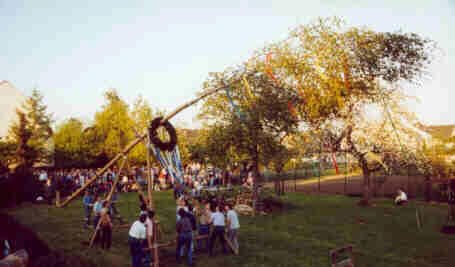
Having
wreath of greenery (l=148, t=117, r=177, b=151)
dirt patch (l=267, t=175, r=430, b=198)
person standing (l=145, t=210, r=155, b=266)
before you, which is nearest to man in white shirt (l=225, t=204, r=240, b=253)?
person standing (l=145, t=210, r=155, b=266)

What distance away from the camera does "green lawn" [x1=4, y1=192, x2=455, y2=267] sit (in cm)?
1359

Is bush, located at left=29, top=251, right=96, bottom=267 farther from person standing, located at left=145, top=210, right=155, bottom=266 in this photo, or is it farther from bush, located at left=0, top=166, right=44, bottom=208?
bush, located at left=0, top=166, right=44, bottom=208

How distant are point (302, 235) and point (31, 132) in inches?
1218

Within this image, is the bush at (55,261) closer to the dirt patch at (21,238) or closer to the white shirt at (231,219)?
the dirt patch at (21,238)

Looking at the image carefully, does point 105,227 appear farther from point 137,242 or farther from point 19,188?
point 19,188

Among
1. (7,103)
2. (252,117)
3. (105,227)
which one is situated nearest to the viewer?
(105,227)

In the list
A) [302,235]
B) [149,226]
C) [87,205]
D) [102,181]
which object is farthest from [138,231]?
[102,181]

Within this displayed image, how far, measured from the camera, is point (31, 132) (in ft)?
117

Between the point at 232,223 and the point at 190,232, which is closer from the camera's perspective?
the point at 190,232

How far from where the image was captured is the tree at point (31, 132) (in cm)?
3481

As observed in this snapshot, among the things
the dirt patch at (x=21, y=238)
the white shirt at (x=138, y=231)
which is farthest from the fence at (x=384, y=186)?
the dirt patch at (x=21, y=238)

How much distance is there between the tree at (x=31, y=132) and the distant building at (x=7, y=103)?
3.03 meters

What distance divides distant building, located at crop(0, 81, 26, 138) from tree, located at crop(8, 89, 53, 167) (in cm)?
303

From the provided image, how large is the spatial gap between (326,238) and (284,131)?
29.4ft
